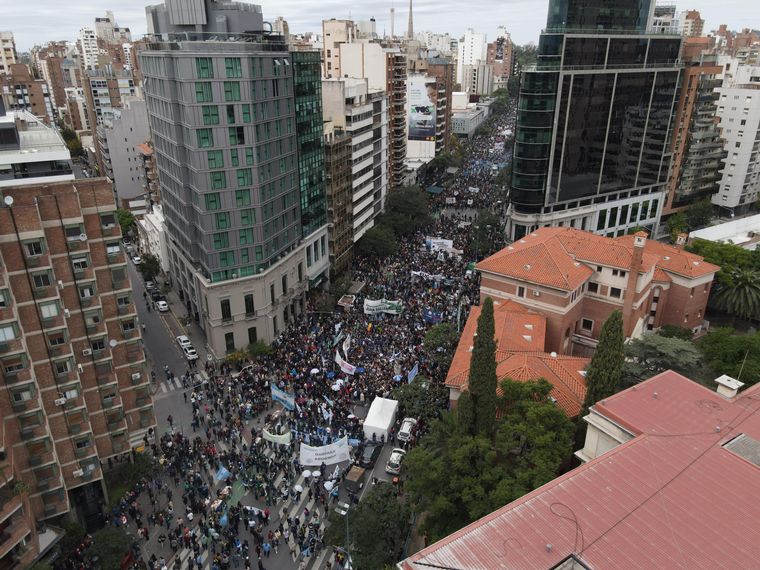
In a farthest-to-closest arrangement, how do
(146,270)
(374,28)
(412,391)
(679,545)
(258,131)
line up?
(374,28), (146,270), (258,131), (412,391), (679,545)

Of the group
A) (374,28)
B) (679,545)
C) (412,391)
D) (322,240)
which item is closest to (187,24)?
(322,240)

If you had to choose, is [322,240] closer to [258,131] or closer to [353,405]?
[258,131]

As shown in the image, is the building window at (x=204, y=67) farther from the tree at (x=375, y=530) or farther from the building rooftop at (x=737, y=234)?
the building rooftop at (x=737, y=234)

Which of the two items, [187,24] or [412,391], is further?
[187,24]

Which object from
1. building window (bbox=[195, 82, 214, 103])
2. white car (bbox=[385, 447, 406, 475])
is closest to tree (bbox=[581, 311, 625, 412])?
white car (bbox=[385, 447, 406, 475])

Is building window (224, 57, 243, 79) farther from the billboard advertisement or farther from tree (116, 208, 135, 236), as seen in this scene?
the billboard advertisement

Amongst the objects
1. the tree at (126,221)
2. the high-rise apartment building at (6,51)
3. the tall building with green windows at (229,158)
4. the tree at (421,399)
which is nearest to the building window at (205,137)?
the tall building with green windows at (229,158)

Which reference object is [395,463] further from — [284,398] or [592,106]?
[592,106]

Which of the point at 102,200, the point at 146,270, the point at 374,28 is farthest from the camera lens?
the point at 374,28
